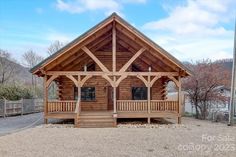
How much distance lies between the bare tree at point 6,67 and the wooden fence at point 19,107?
17395 mm

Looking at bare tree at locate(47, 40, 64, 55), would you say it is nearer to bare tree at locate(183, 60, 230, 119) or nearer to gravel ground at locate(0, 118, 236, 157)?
bare tree at locate(183, 60, 230, 119)

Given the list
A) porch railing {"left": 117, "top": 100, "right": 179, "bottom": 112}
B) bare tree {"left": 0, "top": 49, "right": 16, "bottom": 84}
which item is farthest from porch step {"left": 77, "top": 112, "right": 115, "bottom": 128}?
bare tree {"left": 0, "top": 49, "right": 16, "bottom": 84}

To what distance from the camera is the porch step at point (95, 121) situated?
19.1 m

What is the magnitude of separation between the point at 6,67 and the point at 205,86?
37001 mm

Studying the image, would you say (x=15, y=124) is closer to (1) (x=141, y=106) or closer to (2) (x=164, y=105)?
(1) (x=141, y=106)

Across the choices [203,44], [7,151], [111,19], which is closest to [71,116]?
[111,19]

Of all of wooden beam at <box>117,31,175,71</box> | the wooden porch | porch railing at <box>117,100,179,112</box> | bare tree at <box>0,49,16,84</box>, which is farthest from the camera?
bare tree at <box>0,49,16,84</box>

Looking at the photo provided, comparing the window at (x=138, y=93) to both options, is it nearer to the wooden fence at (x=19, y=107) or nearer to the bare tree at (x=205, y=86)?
the bare tree at (x=205, y=86)

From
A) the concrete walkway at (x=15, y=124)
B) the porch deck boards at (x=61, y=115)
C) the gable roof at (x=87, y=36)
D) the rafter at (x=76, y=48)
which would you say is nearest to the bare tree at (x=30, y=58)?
the concrete walkway at (x=15, y=124)

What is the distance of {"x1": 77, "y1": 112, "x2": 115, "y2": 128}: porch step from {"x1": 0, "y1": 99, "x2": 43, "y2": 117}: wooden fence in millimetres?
10569

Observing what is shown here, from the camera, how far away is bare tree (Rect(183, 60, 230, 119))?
2930 cm

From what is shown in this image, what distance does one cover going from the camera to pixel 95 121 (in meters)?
19.4

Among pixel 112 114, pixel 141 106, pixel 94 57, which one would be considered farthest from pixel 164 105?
pixel 94 57

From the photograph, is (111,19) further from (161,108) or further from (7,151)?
(7,151)
